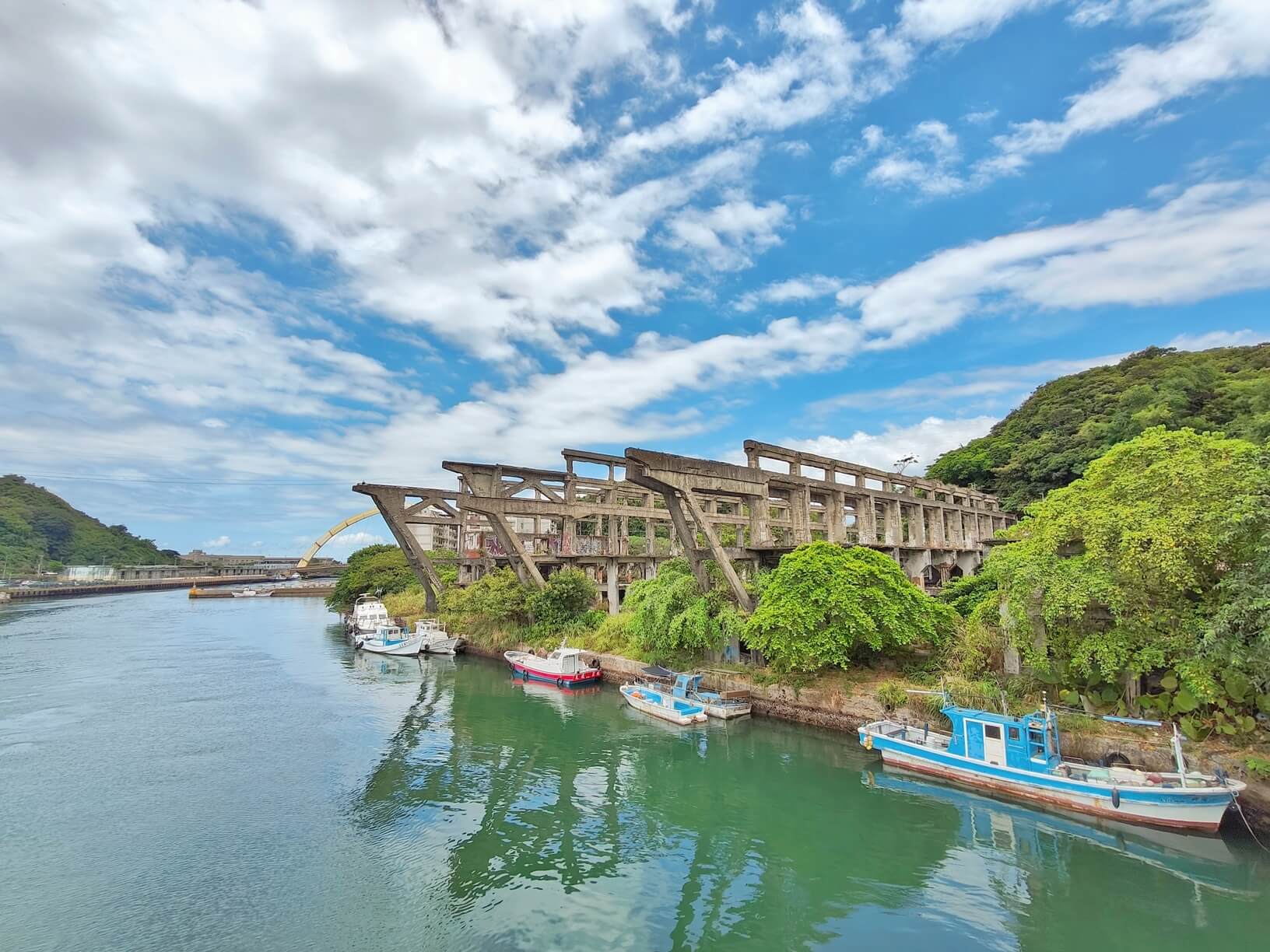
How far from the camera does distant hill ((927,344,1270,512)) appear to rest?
3638 cm

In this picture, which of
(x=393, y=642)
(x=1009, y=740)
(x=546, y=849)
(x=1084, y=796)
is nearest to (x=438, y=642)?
(x=393, y=642)

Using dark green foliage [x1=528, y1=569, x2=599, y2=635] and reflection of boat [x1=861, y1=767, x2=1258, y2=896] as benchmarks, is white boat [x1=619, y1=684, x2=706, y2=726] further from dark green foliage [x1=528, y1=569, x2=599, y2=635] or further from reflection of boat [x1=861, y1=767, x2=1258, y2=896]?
dark green foliage [x1=528, y1=569, x2=599, y2=635]

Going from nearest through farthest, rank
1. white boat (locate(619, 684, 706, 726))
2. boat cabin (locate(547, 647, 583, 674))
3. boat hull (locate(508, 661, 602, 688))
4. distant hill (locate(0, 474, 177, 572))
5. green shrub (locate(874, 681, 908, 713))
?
green shrub (locate(874, 681, 908, 713)) < white boat (locate(619, 684, 706, 726)) < boat hull (locate(508, 661, 602, 688)) < boat cabin (locate(547, 647, 583, 674)) < distant hill (locate(0, 474, 177, 572))

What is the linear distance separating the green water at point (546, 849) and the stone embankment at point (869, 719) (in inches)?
29.9

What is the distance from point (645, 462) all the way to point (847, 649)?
7.98m

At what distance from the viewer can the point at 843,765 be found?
14.1 metres

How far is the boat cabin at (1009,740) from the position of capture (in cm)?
1183

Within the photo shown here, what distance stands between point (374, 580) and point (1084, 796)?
5085cm

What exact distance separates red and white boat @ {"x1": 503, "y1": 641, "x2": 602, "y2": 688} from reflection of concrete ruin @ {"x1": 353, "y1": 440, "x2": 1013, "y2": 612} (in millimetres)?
5071

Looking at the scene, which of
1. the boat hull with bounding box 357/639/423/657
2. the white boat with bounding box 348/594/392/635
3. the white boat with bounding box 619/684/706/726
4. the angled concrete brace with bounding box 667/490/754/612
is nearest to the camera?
the white boat with bounding box 619/684/706/726

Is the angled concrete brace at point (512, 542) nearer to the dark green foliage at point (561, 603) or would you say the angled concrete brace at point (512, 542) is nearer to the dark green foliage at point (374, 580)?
the dark green foliage at point (561, 603)

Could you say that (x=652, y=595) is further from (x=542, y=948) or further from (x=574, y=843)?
(x=542, y=948)

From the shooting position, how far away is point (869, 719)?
1612cm

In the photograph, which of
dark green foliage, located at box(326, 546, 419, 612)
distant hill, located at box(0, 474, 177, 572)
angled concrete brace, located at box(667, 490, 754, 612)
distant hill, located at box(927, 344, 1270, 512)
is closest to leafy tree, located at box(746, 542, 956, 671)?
angled concrete brace, located at box(667, 490, 754, 612)
